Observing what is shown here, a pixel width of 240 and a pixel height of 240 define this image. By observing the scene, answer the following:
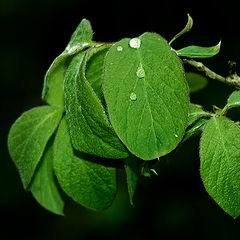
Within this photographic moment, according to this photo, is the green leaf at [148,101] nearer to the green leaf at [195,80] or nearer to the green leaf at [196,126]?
the green leaf at [196,126]

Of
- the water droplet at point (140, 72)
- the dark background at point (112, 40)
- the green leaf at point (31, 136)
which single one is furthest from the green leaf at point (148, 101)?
the dark background at point (112, 40)

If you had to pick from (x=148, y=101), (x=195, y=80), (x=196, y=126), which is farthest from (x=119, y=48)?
(x=195, y=80)

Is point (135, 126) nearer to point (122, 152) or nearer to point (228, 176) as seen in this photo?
point (122, 152)

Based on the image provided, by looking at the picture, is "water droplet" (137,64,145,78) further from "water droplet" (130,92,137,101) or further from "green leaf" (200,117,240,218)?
"green leaf" (200,117,240,218)

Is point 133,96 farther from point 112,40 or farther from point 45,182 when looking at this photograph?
point 112,40

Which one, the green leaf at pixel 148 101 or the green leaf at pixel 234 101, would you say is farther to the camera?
the green leaf at pixel 234 101

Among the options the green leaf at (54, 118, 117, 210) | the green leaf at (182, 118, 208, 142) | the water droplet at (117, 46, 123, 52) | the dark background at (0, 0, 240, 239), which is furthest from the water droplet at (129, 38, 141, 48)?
the dark background at (0, 0, 240, 239)
